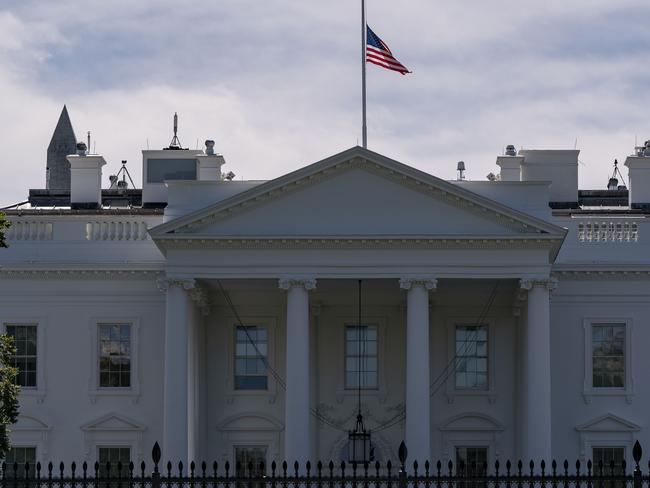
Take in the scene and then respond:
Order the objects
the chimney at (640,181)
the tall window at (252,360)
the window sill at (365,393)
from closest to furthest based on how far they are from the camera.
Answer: the window sill at (365,393), the tall window at (252,360), the chimney at (640,181)

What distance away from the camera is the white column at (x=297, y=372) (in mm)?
44312

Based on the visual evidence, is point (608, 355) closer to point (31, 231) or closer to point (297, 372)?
point (297, 372)

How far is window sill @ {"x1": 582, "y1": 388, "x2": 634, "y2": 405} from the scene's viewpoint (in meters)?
49.0

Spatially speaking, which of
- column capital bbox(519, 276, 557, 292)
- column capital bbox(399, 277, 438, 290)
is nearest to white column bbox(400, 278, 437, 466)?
column capital bbox(399, 277, 438, 290)

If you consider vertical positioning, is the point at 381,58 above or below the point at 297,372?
above

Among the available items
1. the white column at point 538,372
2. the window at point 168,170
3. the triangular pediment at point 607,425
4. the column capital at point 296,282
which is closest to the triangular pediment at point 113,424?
the column capital at point 296,282

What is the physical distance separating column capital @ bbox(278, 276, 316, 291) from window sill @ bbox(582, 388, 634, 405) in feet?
31.0

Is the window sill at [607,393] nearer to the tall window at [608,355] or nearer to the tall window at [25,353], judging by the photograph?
the tall window at [608,355]

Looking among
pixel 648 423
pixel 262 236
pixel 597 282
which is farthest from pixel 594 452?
pixel 262 236

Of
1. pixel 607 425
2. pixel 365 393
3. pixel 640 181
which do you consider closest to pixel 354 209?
pixel 365 393

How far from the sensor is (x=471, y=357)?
4931 centimetres

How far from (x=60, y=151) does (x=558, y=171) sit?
107 ft

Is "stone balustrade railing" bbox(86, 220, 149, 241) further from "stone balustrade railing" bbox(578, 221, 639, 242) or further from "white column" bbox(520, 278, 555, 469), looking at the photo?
"stone balustrade railing" bbox(578, 221, 639, 242)

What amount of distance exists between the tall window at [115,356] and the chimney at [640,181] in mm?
18118
